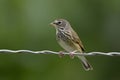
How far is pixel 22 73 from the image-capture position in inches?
471

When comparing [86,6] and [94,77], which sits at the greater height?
[86,6]

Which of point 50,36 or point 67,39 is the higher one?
point 67,39

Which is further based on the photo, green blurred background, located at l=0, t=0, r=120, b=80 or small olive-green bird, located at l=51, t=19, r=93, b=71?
green blurred background, located at l=0, t=0, r=120, b=80

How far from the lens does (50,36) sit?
11961 mm

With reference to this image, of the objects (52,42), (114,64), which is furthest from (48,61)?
(114,64)

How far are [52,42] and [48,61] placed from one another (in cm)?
28

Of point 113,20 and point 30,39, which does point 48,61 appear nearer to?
point 30,39

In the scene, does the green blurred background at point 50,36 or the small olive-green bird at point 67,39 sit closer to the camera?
the small olive-green bird at point 67,39

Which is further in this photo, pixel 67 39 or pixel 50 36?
pixel 50 36

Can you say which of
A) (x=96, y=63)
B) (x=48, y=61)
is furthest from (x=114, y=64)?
(x=48, y=61)

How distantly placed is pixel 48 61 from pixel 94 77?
0.76m

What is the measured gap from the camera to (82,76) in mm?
12102

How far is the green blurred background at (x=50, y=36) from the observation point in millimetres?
11875

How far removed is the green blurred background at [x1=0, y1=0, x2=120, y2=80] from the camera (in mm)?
11875
